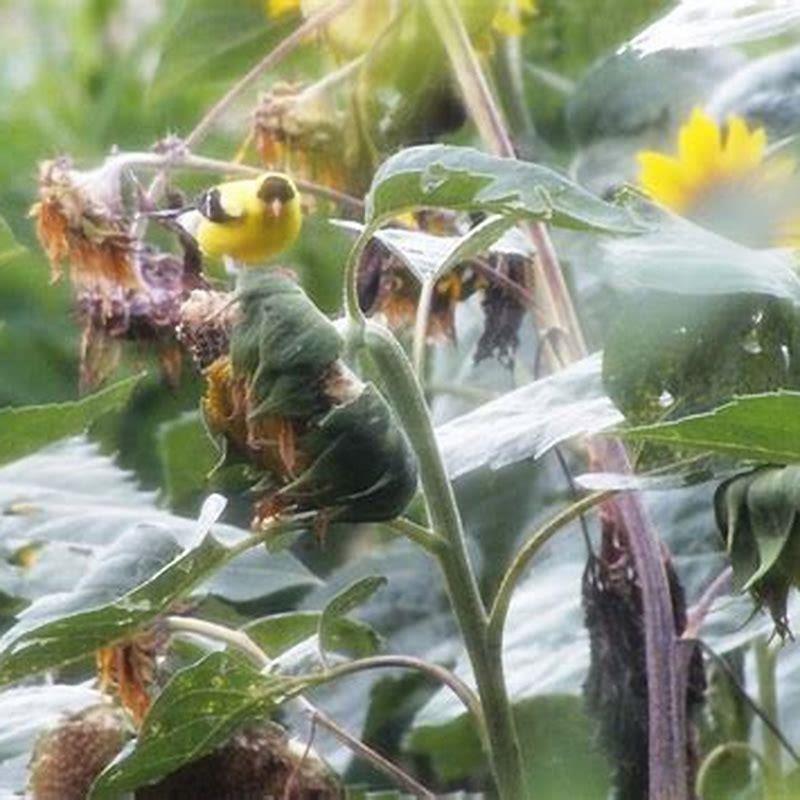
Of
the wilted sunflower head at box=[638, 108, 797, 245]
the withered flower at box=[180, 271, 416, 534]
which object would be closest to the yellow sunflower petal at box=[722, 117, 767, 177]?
the wilted sunflower head at box=[638, 108, 797, 245]

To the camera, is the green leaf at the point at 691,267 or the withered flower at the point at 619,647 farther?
the withered flower at the point at 619,647

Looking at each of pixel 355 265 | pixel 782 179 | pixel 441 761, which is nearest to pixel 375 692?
pixel 441 761

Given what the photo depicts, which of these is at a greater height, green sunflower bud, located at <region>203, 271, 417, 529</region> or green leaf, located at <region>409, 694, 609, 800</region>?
green sunflower bud, located at <region>203, 271, 417, 529</region>

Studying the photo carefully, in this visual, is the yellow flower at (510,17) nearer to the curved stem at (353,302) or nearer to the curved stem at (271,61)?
the curved stem at (271,61)

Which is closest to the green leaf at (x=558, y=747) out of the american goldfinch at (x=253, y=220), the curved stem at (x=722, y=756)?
the curved stem at (x=722, y=756)

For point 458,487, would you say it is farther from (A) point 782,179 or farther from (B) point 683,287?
(B) point 683,287

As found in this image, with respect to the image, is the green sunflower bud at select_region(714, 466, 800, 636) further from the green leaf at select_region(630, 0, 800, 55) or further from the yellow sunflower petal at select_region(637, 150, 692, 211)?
the yellow sunflower petal at select_region(637, 150, 692, 211)

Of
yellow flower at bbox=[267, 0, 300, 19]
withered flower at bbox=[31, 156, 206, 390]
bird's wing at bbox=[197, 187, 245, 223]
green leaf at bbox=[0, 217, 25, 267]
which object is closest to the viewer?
bird's wing at bbox=[197, 187, 245, 223]
